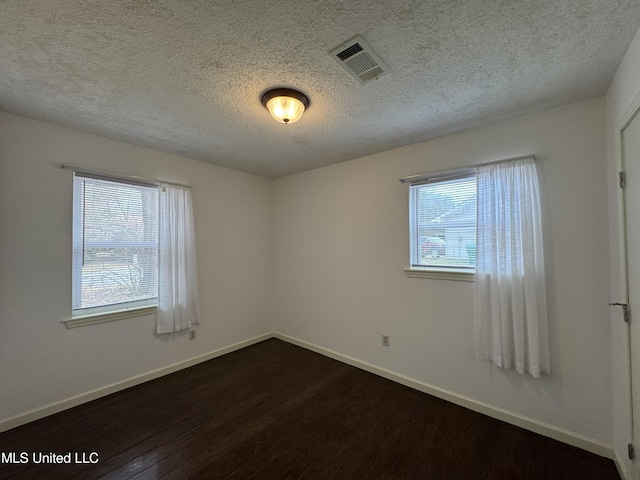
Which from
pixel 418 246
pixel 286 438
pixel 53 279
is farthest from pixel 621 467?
pixel 53 279

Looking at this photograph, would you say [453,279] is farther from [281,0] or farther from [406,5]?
[281,0]

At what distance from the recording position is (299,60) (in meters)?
1.51

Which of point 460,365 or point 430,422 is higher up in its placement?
point 460,365

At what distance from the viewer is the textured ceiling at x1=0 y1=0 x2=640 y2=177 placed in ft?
3.95

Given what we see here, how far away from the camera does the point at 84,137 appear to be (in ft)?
8.05

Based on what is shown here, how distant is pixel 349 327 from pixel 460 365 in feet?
4.13

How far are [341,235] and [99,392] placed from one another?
294cm

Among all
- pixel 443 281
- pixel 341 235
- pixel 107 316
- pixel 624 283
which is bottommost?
pixel 107 316

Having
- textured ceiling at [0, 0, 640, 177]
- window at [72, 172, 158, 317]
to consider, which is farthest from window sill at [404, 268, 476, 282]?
window at [72, 172, 158, 317]

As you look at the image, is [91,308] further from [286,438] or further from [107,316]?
[286,438]

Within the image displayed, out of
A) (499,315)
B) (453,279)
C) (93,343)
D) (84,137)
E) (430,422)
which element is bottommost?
(430,422)

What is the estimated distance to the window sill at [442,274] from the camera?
2.38 meters

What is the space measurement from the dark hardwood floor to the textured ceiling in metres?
2.52

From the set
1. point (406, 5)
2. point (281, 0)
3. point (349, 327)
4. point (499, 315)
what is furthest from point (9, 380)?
point (499, 315)
